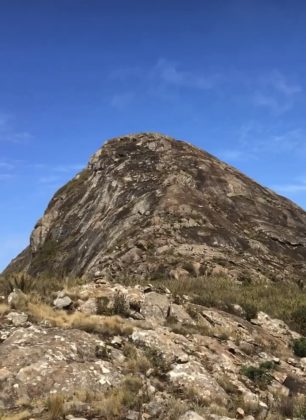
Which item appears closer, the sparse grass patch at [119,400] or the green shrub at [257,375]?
the sparse grass patch at [119,400]

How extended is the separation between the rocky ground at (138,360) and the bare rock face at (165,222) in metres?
9.70

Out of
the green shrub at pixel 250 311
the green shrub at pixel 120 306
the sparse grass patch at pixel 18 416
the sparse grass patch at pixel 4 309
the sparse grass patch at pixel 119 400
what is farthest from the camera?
the green shrub at pixel 250 311

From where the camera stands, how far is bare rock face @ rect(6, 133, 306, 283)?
3238 cm

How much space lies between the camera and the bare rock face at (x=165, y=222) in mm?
32375

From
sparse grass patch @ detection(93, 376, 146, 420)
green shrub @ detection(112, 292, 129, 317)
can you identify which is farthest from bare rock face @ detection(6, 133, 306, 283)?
sparse grass patch @ detection(93, 376, 146, 420)

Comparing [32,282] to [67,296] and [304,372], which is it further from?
[304,372]

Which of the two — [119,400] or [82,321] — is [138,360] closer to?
[119,400]

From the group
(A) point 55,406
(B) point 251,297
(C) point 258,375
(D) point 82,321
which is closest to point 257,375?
(C) point 258,375

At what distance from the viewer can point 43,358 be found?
11414mm

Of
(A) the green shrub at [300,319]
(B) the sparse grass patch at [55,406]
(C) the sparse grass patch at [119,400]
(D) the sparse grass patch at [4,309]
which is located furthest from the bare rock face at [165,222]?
(B) the sparse grass patch at [55,406]

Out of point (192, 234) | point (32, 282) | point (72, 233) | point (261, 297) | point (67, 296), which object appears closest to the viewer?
point (67, 296)

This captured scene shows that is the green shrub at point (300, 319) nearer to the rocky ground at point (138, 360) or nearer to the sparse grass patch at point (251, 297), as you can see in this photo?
the sparse grass patch at point (251, 297)

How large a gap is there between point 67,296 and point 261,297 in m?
11.0

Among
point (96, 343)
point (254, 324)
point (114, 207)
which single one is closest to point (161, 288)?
point (254, 324)
